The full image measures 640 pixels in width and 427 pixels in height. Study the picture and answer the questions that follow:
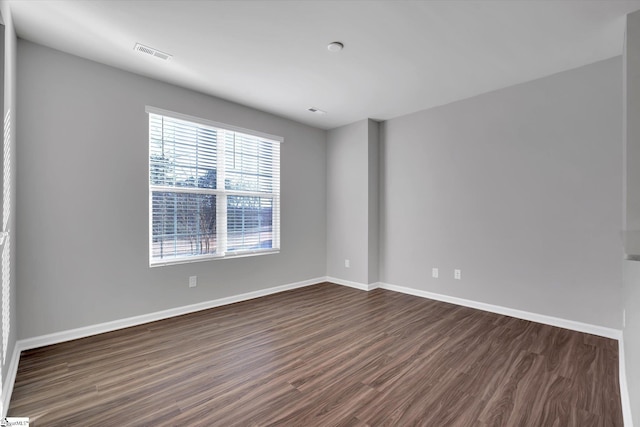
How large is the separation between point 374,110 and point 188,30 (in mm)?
2669

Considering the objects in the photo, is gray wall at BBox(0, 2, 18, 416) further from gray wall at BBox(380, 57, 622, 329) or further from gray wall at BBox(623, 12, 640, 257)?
gray wall at BBox(623, 12, 640, 257)

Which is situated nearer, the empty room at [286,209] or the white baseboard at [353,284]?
the empty room at [286,209]

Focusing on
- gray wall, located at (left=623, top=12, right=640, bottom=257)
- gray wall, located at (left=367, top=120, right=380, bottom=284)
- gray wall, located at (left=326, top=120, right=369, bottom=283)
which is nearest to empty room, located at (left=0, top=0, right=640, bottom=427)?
gray wall, located at (left=623, top=12, right=640, bottom=257)

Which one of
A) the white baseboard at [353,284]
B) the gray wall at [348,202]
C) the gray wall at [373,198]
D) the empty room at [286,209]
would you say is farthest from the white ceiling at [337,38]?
the white baseboard at [353,284]

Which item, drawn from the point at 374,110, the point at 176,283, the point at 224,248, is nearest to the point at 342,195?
the point at 374,110

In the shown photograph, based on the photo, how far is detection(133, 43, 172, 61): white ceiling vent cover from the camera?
104 inches

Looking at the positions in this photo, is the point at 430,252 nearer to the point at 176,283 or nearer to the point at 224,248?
the point at 224,248

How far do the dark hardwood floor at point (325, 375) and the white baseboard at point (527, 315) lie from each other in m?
0.11

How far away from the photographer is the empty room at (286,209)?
198 cm

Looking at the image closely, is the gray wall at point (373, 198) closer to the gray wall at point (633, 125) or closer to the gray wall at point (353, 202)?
the gray wall at point (353, 202)

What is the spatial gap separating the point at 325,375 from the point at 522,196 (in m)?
2.95

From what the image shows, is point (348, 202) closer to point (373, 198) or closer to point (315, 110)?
point (373, 198)

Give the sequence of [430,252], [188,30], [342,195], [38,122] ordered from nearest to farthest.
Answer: [188,30] < [38,122] < [430,252] < [342,195]

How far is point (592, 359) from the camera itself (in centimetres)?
240
